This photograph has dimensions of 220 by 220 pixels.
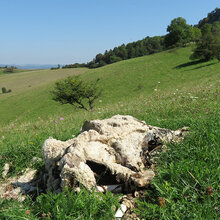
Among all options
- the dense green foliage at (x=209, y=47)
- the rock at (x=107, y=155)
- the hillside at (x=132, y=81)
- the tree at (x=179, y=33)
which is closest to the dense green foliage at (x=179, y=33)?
the tree at (x=179, y=33)

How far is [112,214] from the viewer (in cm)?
254

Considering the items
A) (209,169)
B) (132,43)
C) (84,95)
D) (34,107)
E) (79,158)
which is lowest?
(34,107)

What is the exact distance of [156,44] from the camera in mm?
124375

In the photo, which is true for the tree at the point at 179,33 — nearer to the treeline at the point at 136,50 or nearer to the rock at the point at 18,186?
the treeline at the point at 136,50

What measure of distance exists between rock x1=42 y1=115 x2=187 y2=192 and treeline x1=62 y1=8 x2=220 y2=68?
200 ft

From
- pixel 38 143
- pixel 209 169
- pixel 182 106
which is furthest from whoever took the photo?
pixel 182 106

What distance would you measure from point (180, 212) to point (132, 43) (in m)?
145

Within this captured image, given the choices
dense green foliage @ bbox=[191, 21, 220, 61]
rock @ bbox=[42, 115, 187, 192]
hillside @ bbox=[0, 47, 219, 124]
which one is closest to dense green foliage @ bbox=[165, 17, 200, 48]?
hillside @ bbox=[0, 47, 219, 124]

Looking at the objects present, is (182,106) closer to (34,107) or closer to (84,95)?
(84,95)

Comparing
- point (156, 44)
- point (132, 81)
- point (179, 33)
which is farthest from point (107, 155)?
point (156, 44)

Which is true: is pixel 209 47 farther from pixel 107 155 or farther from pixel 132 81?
pixel 107 155

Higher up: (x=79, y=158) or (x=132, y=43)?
(x=132, y=43)

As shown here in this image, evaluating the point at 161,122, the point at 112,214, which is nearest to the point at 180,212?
the point at 112,214

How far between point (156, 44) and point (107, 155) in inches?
5160
